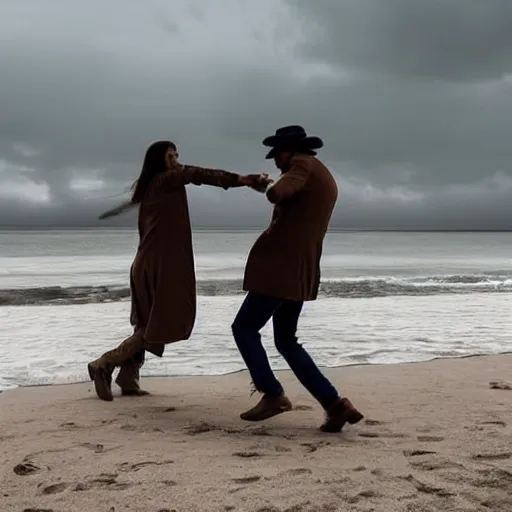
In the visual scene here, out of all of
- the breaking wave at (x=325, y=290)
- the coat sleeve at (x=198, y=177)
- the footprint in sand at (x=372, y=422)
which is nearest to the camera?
the footprint in sand at (x=372, y=422)

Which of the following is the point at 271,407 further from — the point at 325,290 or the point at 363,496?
the point at 325,290

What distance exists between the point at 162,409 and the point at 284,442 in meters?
1.32

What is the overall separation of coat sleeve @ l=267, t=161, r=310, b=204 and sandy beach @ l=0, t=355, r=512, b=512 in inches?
58.4

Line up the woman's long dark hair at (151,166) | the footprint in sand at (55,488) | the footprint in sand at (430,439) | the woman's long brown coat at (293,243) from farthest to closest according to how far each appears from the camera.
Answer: the woman's long dark hair at (151,166)
the woman's long brown coat at (293,243)
the footprint in sand at (430,439)
the footprint in sand at (55,488)

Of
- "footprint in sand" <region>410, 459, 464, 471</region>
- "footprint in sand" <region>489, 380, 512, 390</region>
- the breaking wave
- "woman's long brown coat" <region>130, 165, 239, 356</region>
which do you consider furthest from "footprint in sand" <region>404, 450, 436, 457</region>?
the breaking wave

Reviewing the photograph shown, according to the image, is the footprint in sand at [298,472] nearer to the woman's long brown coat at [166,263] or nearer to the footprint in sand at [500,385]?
the woman's long brown coat at [166,263]

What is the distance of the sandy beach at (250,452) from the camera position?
3162mm

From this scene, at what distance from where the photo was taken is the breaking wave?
610 inches

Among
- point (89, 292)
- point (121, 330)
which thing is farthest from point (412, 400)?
point (89, 292)

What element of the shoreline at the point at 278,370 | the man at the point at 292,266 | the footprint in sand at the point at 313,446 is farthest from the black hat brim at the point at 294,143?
the shoreline at the point at 278,370

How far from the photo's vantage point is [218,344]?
27.8ft

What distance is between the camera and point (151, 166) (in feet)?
17.3

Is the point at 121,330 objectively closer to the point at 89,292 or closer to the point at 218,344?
the point at 218,344

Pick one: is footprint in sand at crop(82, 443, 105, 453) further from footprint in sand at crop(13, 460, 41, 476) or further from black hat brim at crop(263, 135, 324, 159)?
black hat brim at crop(263, 135, 324, 159)
